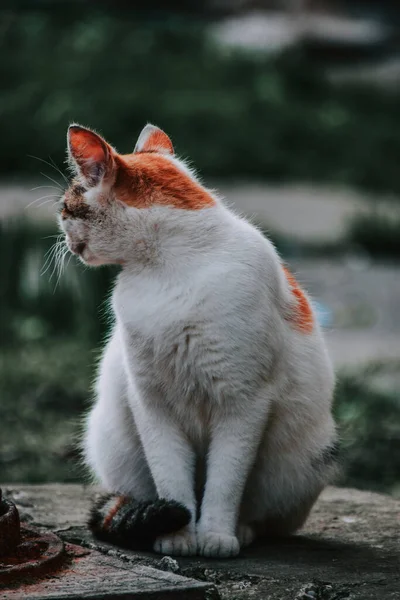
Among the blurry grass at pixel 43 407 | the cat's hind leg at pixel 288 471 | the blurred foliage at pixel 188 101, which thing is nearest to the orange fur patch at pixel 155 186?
the cat's hind leg at pixel 288 471

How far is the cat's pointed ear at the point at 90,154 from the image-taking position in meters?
2.62

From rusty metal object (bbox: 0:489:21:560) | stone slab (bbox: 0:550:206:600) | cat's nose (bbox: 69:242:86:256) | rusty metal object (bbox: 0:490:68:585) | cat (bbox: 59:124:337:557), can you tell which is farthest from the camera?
cat's nose (bbox: 69:242:86:256)

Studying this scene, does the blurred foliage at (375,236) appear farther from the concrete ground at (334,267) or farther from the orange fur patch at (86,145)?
the orange fur patch at (86,145)

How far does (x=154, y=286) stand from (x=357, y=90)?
10.2 metres

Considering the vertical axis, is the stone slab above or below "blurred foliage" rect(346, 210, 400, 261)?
below

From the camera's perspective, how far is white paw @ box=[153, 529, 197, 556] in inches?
105

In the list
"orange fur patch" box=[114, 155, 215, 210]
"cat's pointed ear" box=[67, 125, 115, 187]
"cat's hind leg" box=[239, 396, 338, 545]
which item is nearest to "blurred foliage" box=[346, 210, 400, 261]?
"cat's hind leg" box=[239, 396, 338, 545]

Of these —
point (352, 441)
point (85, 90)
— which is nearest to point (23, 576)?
Answer: point (352, 441)

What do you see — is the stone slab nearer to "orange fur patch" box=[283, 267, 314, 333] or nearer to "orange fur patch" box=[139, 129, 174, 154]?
"orange fur patch" box=[283, 267, 314, 333]

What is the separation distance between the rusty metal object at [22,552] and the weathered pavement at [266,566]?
0.16 ft

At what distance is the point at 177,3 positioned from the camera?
14.2 meters

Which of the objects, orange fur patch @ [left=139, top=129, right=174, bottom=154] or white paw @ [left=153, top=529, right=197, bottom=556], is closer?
white paw @ [left=153, top=529, right=197, bottom=556]

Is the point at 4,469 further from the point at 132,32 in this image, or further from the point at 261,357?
the point at 132,32

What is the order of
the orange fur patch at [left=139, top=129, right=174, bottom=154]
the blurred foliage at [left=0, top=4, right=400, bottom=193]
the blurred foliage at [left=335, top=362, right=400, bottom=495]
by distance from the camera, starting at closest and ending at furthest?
1. the orange fur patch at [left=139, top=129, right=174, bottom=154]
2. the blurred foliage at [left=335, top=362, right=400, bottom=495]
3. the blurred foliage at [left=0, top=4, right=400, bottom=193]
